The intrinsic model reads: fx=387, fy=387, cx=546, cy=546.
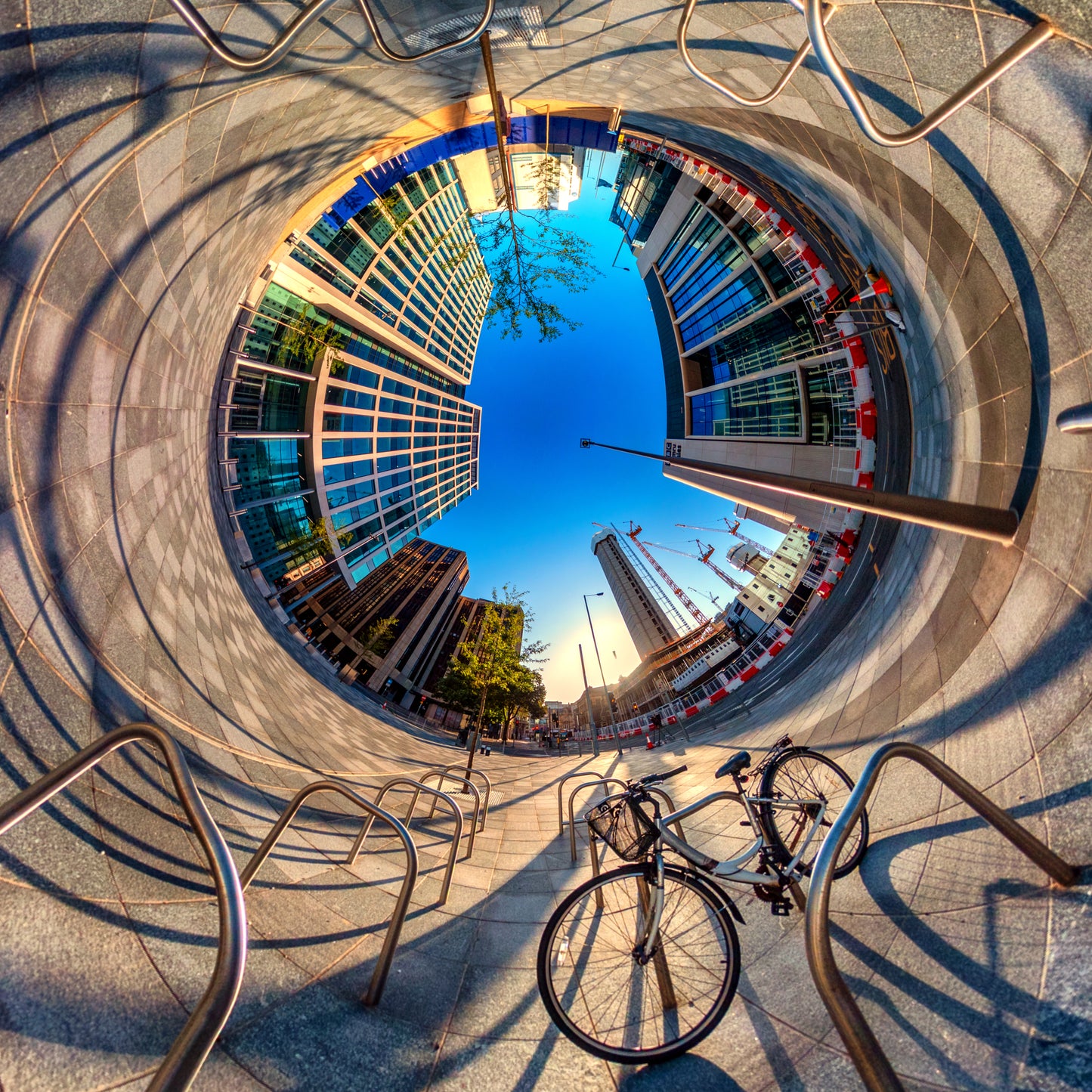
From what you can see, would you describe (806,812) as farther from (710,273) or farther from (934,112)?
(710,273)

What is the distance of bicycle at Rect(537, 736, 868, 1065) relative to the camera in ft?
8.77

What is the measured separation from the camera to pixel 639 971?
3104mm

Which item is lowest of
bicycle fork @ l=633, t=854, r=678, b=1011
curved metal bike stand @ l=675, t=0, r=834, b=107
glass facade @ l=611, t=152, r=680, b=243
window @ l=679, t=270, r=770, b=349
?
bicycle fork @ l=633, t=854, r=678, b=1011

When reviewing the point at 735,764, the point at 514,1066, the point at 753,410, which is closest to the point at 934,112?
the point at 735,764

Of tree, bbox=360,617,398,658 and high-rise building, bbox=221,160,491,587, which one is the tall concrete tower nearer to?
tree, bbox=360,617,398,658

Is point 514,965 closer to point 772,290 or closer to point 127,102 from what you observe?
point 127,102

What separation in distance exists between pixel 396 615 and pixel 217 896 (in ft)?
147

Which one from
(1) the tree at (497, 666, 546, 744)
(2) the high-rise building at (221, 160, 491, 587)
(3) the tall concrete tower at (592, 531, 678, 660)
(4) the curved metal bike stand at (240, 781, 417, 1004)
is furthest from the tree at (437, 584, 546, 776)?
(3) the tall concrete tower at (592, 531, 678, 660)

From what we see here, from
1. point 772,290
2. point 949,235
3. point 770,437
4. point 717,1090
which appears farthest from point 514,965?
point 772,290

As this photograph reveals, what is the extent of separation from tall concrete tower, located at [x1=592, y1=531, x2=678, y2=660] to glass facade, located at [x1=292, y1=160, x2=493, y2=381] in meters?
50.7

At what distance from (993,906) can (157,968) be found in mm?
5404

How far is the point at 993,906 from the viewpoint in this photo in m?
2.52

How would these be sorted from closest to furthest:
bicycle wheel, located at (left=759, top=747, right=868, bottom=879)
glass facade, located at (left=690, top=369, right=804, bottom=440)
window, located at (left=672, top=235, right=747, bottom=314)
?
bicycle wheel, located at (left=759, top=747, right=868, bottom=879) → glass facade, located at (left=690, top=369, right=804, bottom=440) → window, located at (left=672, top=235, right=747, bottom=314)

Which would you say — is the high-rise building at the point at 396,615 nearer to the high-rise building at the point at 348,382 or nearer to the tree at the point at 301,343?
the high-rise building at the point at 348,382
